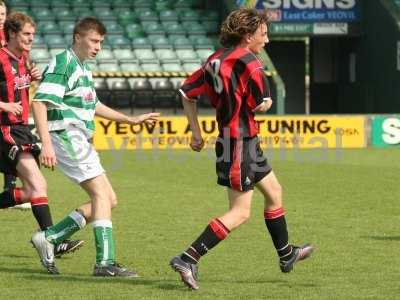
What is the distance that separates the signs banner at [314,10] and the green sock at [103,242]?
22083 millimetres

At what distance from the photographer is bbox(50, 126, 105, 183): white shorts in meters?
7.29

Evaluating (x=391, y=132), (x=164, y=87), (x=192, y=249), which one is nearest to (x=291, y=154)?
(x=391, y=132)

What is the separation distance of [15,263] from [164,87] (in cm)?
1916

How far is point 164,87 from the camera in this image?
1068 inches

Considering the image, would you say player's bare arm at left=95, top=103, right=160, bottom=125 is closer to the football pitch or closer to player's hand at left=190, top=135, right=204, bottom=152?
player's hand at left=190, top=135, right=204, bottom=152

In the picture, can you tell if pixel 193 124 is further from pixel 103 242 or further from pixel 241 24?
pixel 103 242

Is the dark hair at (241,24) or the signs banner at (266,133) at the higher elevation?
the dark hair at (241,24)

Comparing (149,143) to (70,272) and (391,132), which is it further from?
(70,272)

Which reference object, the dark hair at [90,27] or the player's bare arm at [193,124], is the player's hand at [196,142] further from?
the dark hair at [90,27]

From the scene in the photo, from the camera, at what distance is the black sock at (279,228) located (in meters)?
7.19

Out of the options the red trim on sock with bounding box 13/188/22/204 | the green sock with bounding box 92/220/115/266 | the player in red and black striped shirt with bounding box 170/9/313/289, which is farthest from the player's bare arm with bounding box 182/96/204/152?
the red trim on sock with bounding box 13/188/22/204

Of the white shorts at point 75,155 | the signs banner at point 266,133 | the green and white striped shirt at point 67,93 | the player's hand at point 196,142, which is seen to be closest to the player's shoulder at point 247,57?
the player's hand at point 196,142

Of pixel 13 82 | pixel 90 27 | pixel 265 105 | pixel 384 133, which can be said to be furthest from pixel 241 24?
pixel 384 133

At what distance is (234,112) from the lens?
684cm
